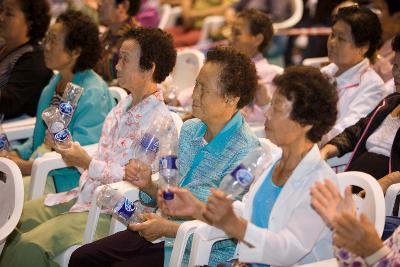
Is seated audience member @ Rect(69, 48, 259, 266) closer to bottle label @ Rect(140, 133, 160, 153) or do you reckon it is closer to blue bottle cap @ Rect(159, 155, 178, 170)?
bottle label @ Rect(140, 133, 160, 153)

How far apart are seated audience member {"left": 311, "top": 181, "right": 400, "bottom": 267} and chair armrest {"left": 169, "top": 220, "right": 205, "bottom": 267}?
2.02ft

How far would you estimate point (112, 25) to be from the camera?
507cm

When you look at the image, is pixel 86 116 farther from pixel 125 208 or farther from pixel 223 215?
pixel 223 215

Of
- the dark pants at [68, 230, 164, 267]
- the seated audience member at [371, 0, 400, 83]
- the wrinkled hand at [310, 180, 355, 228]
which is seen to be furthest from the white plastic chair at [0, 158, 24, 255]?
the seated audience member at [371, 0, 400, 83]

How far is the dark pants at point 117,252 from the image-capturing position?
3.07 m

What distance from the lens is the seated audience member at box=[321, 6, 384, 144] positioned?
384cm

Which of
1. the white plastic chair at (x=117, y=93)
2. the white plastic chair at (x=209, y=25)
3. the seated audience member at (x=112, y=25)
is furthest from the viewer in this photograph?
the white plastic chair at (x=209, y=25)

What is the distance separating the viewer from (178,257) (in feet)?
9.29

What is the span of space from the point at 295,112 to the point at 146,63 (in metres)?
1.08

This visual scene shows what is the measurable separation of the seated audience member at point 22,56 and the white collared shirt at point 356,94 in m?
1.65

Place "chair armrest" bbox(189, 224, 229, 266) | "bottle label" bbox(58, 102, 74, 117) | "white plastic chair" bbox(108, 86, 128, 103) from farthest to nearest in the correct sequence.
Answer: "white plastic chair" bbox(108, 86, 128, 103), "bottle label" bbox(58, 102, 74, 117), "chair armrest" bbox(189, 224, 229, 266)

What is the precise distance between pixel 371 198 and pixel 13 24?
2.63 m

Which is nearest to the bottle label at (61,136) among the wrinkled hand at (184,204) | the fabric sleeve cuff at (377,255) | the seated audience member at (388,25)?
the wrinkled hand at (184,204)

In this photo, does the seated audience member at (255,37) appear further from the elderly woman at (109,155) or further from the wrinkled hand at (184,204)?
the wrinkled hand at (184,204)
